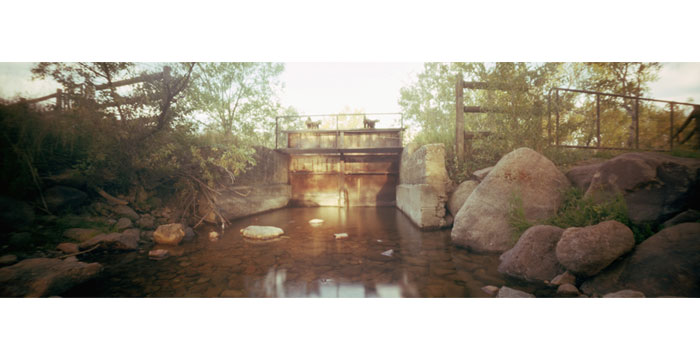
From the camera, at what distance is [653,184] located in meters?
2.27

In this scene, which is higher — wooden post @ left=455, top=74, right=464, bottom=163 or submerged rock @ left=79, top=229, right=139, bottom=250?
wooden post @ left=455, top=74, right=464, bottom=163

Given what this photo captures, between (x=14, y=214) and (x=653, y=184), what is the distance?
6.77m

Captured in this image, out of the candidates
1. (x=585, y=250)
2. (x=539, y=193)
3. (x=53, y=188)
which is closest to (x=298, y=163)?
(x=53, y=188)

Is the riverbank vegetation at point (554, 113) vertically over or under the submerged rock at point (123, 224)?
over

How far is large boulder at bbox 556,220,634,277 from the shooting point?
1.93 metres

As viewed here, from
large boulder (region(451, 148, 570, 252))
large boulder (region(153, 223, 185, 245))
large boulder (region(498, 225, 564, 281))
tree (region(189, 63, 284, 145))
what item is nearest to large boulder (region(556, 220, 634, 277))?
large boulder (region(498, 225, 564, 281))

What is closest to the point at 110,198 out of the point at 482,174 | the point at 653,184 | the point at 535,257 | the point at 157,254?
the point at 157,254

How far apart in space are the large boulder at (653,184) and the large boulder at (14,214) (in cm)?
648

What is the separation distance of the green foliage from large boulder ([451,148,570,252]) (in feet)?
0.22

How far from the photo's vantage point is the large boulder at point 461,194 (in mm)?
4539

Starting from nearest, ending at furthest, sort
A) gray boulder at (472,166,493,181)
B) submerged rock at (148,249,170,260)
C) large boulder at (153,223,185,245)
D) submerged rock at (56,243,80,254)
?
submerged rock at (56,243,80,254) < submerged rock at (148,249,170,260) < large boulder at (153,223,185,245) < gray boulder at (472,166,493,181)

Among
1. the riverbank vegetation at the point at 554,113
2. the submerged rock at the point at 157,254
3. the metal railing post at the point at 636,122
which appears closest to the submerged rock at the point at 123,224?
the submerged rock at the point at 157,254

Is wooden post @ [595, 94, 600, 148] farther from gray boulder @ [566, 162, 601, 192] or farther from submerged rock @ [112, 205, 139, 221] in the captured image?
submerged rock @ [112, 205, 139, 221]

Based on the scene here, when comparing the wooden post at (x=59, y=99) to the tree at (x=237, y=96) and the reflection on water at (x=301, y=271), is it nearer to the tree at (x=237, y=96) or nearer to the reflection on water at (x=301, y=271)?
the tree at (x=237, y=96)
